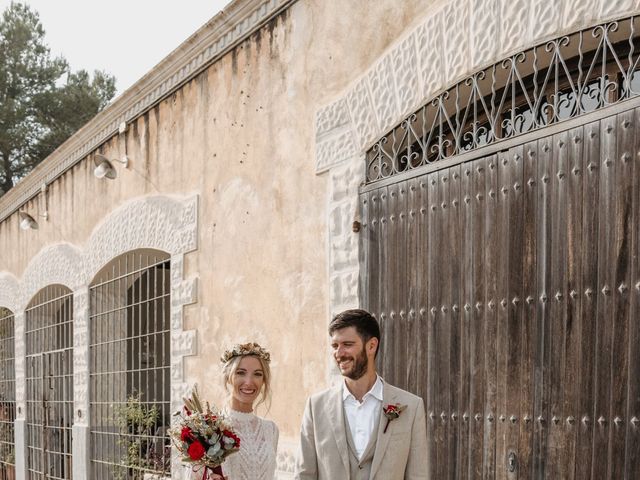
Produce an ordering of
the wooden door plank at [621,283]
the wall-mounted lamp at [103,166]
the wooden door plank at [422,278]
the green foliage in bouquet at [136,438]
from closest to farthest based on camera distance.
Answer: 1. the wooden door plank at [621,283]
2. the wooden door plank at [422,278]
3. the green foliage in bouquet at [136,438]
4. the wall-mounted lamp at [103,166]

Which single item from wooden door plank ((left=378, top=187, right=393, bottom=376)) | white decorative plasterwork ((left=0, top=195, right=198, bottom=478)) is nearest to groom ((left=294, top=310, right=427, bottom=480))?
wooden door plank ((left=378, top=187, right=393, bottom=376))

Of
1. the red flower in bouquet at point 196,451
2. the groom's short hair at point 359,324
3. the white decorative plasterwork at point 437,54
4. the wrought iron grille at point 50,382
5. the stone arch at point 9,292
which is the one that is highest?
the stone arch at point 9,292

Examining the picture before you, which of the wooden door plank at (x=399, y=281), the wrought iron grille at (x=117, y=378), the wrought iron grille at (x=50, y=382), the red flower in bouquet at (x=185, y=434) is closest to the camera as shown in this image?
the red flower in bouquet at (x=185, y=434)

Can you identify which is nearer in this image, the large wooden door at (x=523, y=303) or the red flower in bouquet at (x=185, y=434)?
the large wooden door at (x=523, y=303)

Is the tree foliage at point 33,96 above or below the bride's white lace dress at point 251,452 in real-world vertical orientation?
above

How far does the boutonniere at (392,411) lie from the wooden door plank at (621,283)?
94 centimetres

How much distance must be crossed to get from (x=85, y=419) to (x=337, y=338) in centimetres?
839

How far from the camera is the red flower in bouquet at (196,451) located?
4457mm

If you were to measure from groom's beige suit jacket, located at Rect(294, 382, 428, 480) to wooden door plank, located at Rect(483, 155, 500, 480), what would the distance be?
94cm

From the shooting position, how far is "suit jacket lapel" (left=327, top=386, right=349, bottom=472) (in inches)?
154

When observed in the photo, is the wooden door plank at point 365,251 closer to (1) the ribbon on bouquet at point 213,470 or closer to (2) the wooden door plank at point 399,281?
(2) the wooden door plank at point 399,281

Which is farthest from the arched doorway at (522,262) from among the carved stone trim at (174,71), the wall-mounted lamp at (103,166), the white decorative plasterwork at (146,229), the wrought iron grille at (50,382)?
the wrought iron grille at (50,382)

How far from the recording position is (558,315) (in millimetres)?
4457

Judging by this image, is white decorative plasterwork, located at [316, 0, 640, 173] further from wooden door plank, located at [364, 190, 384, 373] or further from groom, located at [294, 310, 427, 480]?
groom, located at [294, 310, 427, 480]
